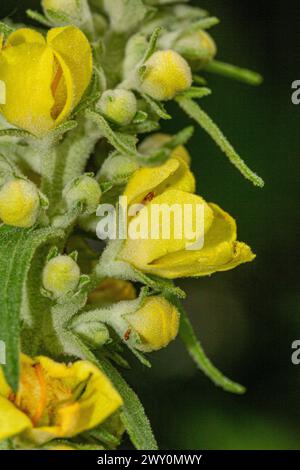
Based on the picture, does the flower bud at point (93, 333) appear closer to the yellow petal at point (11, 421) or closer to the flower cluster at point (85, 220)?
the flower cluster at point (85, 220)

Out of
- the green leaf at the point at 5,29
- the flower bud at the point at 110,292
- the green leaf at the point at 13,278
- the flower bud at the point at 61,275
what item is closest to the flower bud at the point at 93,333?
the flower bud at the point at 61,275

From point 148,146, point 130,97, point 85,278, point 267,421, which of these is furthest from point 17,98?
point 267,421

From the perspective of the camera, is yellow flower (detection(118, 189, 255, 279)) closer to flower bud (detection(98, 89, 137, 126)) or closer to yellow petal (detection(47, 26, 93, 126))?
flower bud (detection(98, 89, 137, 126))

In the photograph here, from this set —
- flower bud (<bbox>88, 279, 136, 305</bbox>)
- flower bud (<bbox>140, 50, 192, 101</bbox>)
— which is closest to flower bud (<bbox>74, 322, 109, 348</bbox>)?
flower bud (<bbox>88, 279, 136, 305</bbox>)

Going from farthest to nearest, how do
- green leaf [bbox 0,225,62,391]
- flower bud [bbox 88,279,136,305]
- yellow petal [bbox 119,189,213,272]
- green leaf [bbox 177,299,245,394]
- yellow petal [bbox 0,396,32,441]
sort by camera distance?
flower bud [bbox 88,279,136,305]
green leaf [bbox 177,299,245,394]
yellow petal [bbox 119,189,213,272]
yellow petal [bbox 0,396,32,441]
green leaf [bbox 0,225,62,391]

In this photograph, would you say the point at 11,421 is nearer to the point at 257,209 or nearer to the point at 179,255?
the point at 179,255

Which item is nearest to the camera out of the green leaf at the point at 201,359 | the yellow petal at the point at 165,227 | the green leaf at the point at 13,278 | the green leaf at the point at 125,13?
the green leaf at the point at 13,278
